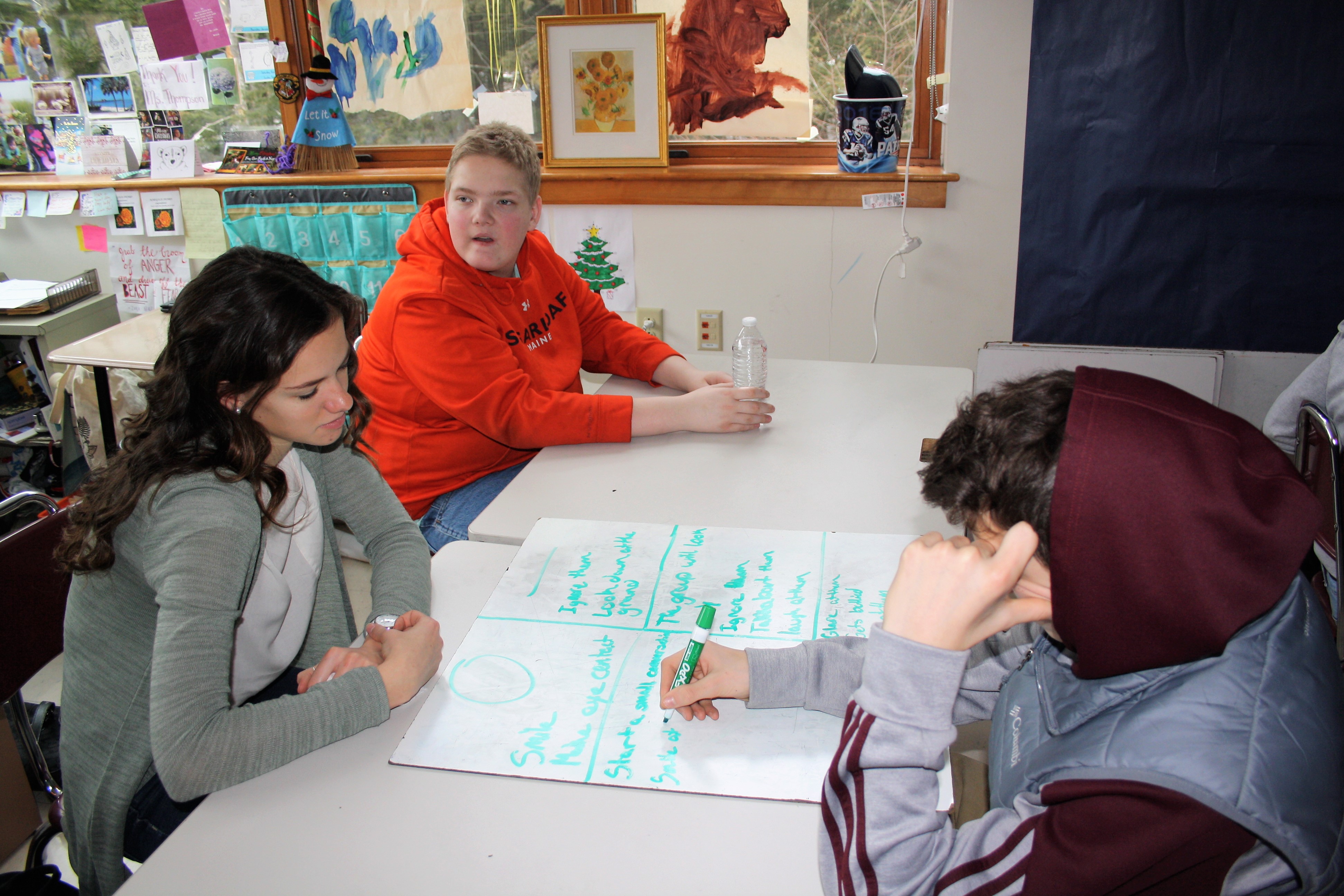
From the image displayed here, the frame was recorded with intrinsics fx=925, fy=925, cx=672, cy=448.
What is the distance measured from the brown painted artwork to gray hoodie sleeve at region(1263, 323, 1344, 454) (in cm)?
141

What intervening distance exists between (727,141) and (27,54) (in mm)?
2265

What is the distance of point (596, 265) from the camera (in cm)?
261

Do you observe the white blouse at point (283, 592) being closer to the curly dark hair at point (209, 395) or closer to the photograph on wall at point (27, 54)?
the curly dark hair at point (209, 395)

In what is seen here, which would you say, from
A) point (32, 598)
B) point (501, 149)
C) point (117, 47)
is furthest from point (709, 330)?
point (117, 47)

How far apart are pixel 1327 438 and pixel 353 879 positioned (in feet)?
4.86

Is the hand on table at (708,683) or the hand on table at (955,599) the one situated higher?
the hand on table at (955,599)

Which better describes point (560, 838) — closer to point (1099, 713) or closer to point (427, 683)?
point (427, 683)

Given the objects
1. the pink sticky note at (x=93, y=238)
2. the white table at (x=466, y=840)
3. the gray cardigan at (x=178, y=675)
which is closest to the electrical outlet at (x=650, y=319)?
the gray cardigan at (x=178, y=675)

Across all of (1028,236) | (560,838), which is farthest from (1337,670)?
(1028,236)

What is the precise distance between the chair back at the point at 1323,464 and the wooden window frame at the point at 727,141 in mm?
1111

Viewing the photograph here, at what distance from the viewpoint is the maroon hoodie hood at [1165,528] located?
60 cm

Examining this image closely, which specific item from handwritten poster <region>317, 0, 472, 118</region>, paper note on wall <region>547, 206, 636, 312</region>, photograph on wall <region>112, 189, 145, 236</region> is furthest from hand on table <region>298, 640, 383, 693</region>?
photograph on wall <region>112, 189, 145, 236</region>

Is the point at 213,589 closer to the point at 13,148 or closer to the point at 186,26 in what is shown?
the point at 186,26

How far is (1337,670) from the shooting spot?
0.71 meters
